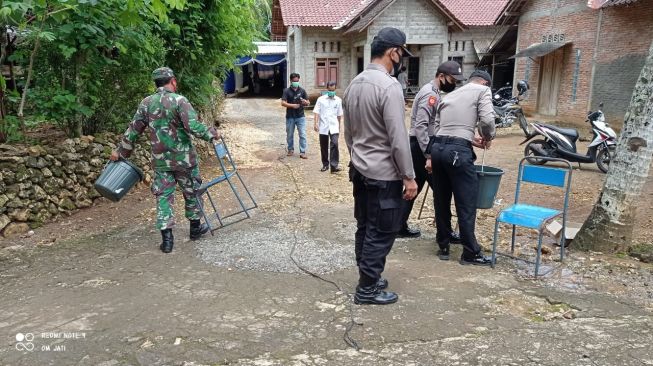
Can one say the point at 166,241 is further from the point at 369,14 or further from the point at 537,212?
the point at 369,14

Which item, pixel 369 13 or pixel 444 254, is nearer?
pixel 444 254

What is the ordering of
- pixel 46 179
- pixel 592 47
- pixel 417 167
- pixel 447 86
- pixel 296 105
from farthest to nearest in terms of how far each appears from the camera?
pixel 592 47 → pixel 296 105 → pixel 46 179 → pixel 417 167 → pixel 447 86

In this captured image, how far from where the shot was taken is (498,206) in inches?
255

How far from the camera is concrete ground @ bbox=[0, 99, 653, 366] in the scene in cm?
302

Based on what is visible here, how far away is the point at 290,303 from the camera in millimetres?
3682

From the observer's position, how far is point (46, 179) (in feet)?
18.5

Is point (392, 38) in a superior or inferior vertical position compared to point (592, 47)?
inferior

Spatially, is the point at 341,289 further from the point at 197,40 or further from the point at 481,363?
the point at 197,40

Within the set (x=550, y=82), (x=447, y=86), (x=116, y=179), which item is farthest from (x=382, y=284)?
(x=550, y=82)

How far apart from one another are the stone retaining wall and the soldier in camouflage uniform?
141 centimetres

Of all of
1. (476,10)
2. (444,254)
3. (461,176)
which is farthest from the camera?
(476,10)

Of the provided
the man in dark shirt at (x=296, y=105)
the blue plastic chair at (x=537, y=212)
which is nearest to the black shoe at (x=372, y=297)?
the blue plastic chair at (x=537, y=212)

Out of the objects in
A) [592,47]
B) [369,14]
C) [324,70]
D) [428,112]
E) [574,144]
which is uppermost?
[369,14]

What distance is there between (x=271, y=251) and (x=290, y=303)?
3.79 feet
